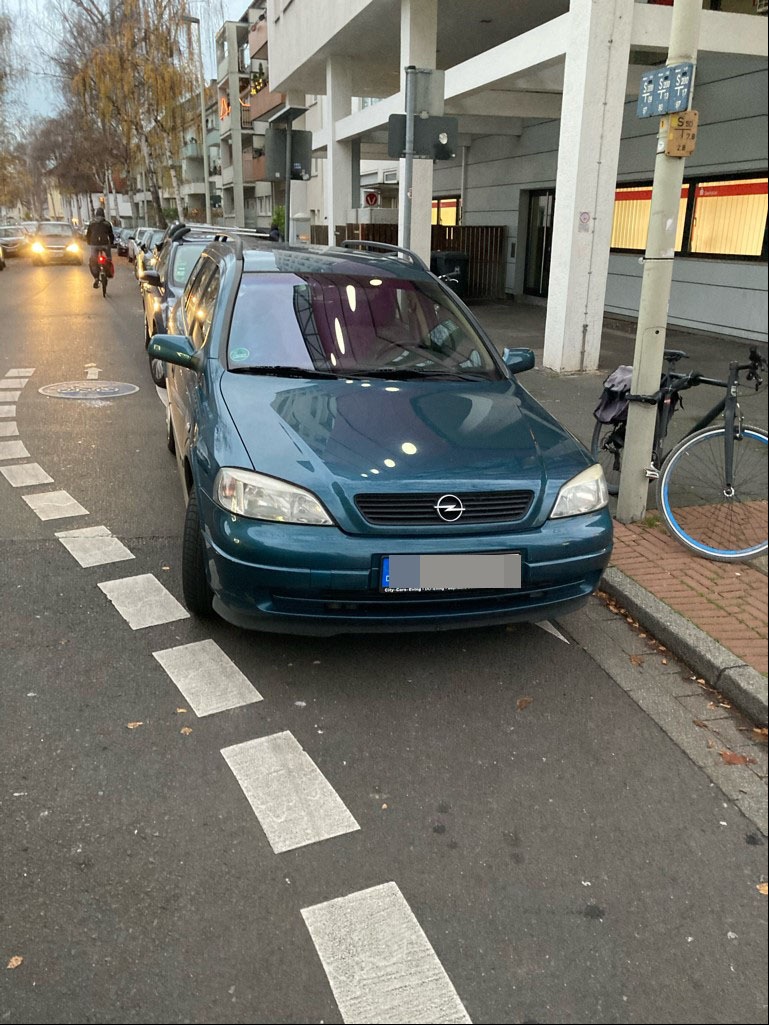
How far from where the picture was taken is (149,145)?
4069 centimetres

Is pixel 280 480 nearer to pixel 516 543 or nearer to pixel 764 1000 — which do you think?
pixel 516 543

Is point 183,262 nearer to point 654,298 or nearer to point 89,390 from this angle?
point 89,390

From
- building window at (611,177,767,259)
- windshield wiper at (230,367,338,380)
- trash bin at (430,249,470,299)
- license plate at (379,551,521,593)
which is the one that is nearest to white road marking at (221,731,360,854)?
license plate at (379,551,521,593)

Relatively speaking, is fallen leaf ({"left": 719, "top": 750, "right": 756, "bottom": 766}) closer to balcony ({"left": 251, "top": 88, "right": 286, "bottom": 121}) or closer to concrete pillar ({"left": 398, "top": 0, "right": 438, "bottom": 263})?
concrete pillar ({"left": 398, "top": 0, "right": 438, "bottom": 263})

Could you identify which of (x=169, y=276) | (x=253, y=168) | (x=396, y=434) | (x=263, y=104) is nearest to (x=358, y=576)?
(x=396, y=434)

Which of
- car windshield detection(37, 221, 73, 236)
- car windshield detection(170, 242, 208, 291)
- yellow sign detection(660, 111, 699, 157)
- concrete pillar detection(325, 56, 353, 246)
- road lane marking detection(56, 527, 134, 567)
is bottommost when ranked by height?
road lane marking detection(56, 527, 134, 567)

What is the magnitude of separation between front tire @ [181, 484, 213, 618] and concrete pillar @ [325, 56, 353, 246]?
59.6 ft

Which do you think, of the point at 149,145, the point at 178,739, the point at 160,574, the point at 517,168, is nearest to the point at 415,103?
the point at 160,574

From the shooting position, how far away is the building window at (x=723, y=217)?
1238cm

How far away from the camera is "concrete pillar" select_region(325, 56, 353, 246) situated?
774 inches

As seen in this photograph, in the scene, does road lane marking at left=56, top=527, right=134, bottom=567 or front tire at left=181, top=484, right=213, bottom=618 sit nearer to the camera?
front tire at left=181, top=484, right=213, bottom=618

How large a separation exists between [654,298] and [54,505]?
4243 mm

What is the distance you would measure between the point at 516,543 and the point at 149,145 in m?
43.2

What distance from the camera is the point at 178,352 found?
4.52 meters
